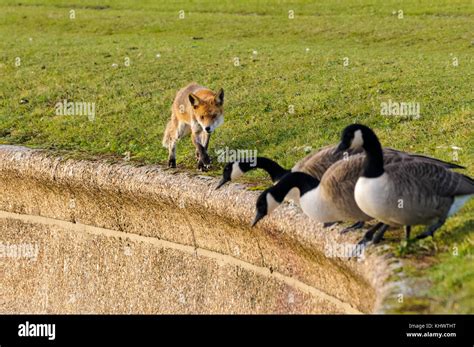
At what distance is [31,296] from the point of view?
17844 millimetres

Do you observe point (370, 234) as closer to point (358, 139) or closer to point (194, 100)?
point (358, 139)

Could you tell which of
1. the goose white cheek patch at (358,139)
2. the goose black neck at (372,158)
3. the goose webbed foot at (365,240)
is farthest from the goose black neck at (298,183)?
the goose black neck at (372,158)

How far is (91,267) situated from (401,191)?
28.2 ft

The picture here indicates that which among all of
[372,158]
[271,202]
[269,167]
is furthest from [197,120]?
[372,158]

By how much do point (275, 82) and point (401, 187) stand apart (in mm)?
13922

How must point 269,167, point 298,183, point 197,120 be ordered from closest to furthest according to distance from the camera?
point 298,183, point 269,167, point 197,120

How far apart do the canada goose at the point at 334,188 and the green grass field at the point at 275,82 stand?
2.61 ft

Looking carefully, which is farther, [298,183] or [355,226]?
[355,226]

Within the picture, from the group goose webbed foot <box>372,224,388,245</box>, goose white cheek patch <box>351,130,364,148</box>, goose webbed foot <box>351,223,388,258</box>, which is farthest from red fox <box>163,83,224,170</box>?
goose white cheek patch <box>351,130,364,148</box>

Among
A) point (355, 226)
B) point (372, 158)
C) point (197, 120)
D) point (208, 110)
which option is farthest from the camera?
point (197, 120)

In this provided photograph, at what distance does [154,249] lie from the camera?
52.6 ft

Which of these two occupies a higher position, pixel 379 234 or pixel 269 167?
pixel 269 167
